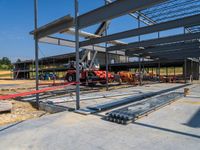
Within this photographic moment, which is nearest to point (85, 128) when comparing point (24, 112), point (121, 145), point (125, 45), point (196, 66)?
point (121, 145)

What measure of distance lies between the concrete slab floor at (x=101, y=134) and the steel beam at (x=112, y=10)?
9.40 ft

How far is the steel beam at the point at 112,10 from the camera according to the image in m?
4.98

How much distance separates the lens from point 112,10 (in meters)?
5.64

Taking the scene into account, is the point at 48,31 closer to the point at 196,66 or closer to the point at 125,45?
the point at 125,45

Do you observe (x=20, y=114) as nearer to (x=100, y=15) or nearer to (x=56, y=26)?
(x=56, y=26)

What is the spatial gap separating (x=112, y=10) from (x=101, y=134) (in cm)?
345

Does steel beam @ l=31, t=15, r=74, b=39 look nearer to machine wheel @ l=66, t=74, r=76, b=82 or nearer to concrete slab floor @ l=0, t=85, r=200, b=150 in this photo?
concrete slab floor @ l=0, t=85, r=200, b=150

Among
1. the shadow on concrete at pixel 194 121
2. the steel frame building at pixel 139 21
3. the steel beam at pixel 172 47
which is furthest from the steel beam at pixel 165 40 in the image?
the shadow on concrete at pixel 194 121

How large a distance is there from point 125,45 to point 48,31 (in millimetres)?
5852

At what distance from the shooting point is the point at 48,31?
7.57m

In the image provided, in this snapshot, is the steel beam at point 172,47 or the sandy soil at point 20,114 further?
the steel beam at point 172,47

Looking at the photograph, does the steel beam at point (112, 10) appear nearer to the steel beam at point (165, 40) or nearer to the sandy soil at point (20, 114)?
the sandy soil at point (20, 114)

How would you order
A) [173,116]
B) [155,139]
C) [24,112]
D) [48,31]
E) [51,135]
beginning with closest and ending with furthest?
[155,139] → [51,135] → [173,116] → [24,112] → [48,31]

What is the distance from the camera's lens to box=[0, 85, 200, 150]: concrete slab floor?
347cm
